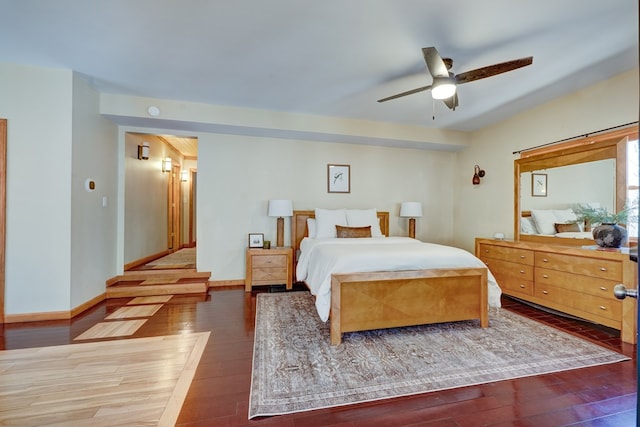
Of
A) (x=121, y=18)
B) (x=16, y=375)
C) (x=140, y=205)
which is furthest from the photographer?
(x=140, y=205)

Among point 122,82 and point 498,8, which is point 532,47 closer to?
point 498,8

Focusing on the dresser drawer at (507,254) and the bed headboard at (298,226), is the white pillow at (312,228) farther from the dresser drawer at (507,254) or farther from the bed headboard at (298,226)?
the dresser drawer at (507,254)

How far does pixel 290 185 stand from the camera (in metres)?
4.71

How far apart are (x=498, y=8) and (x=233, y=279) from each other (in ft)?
14.2

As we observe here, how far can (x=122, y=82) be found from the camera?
3.26m

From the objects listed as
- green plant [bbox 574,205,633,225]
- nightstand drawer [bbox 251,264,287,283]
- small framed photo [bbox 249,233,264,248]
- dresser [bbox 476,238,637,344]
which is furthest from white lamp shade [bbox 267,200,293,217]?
green plant [bbox 574,205,633,225]

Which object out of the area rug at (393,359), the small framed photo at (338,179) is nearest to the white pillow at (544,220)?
the area rug at (393,359)

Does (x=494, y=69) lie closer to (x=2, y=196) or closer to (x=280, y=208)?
(x=280, y=208)

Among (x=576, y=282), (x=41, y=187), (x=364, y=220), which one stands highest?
(x=41, y=187)

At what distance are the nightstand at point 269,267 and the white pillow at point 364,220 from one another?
1.03 m

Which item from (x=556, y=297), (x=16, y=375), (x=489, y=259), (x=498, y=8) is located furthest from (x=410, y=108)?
(x=16, y=375)

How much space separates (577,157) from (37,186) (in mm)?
5969

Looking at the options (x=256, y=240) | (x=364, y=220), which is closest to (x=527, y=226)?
(x=364, y=220)

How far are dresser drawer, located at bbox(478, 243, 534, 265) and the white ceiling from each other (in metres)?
1.91
